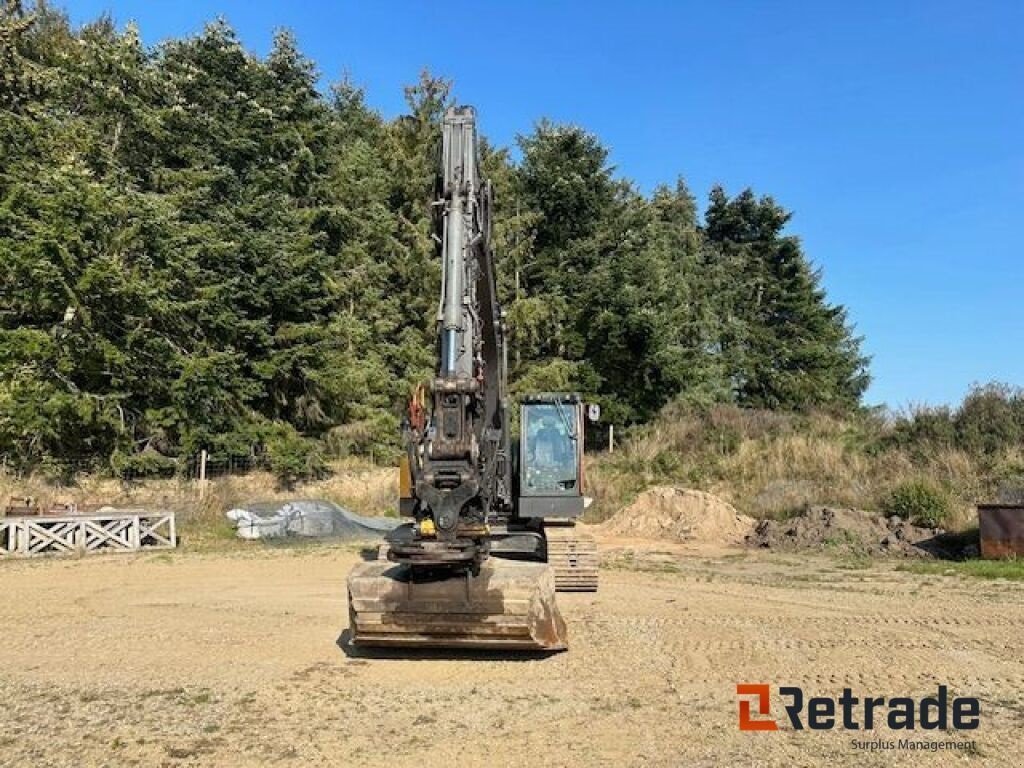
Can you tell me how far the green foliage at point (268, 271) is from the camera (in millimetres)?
21531

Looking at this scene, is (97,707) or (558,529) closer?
(97,707)

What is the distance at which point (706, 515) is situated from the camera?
20.5 m

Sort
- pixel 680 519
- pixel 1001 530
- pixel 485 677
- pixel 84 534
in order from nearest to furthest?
pixel 485 677 < pixel 1001 530 < pixel 84 534 < pixel 680 519

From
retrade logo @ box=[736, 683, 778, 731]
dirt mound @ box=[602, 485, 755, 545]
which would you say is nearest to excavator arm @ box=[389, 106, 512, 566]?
retrade logo @ box=[736, 683, 778, 731]

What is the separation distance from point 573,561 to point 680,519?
1078 centimetres

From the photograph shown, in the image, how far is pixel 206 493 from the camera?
21.1m

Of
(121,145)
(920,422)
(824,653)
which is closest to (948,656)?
(824,653)

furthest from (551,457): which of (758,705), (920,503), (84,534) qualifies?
(920,503)

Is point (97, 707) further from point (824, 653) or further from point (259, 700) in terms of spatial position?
point (824, 653)

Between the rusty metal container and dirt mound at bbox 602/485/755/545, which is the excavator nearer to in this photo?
the rusty metal container

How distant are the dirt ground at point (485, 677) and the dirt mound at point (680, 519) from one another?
8234 millimetres

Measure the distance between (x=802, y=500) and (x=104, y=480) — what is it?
17828 mm

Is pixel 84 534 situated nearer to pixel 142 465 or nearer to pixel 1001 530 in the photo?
pixel 142 465

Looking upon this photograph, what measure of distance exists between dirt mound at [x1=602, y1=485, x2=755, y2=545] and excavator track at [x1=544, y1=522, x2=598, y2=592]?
378 inches
